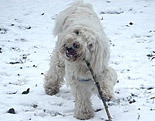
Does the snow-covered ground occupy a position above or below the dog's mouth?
below

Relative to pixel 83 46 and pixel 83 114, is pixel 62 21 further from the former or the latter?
pixel 83 114

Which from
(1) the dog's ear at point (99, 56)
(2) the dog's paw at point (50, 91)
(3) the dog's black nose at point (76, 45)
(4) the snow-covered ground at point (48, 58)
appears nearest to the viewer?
(3) the dog's black nose at point (76, 45)

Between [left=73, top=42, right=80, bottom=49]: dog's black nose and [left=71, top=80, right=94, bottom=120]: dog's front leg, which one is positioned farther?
[left=71, top=80, right=94, bottom=120]: dog's front leg

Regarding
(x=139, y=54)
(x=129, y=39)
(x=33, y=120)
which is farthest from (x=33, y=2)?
(x=33, y=120)

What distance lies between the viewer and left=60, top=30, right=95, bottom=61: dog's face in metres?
3.68

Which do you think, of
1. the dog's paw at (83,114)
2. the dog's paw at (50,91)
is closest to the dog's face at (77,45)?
the dog's paw at (83,114)

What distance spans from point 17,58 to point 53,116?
9.16ft

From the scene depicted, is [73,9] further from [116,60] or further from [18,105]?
[116,60]

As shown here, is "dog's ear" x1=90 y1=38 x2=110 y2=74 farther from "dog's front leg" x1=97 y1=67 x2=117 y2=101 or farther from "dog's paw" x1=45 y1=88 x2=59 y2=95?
"dog's paw" x1=45 y1=88 x2=59 y2=95

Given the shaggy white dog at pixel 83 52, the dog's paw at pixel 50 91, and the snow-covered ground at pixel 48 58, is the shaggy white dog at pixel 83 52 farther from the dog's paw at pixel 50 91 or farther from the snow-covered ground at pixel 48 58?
the dog's paw at pixel 50 91

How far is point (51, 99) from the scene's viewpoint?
5.04 metres

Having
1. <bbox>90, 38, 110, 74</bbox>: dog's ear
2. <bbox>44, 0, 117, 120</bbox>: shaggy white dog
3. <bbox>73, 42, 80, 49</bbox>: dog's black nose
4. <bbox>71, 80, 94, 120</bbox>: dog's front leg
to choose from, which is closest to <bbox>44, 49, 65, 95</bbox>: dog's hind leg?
<bbox>44, 0, 117, 120</bbox>: shaggy white dog

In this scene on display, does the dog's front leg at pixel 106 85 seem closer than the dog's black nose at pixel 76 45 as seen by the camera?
No

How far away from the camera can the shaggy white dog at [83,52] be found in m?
3.74
